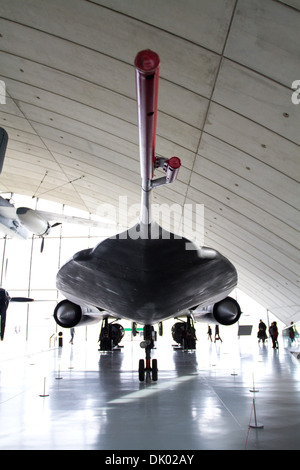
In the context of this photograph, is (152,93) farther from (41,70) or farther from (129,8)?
(41,70)

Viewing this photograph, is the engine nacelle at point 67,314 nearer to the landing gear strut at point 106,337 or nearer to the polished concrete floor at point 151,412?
the polished concrete floor at point 151,412

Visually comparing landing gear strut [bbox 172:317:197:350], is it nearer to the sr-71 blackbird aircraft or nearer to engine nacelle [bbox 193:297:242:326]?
engine nacelle [bbox 193:297:242:326]

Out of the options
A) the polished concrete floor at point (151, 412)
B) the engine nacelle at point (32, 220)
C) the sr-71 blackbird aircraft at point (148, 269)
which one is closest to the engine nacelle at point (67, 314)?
the polished concrete floor at point (151, 412)

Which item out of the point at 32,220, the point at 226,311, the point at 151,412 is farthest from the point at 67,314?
the point at 32,220

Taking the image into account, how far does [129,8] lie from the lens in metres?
6.25

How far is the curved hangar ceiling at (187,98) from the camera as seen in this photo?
232 inches

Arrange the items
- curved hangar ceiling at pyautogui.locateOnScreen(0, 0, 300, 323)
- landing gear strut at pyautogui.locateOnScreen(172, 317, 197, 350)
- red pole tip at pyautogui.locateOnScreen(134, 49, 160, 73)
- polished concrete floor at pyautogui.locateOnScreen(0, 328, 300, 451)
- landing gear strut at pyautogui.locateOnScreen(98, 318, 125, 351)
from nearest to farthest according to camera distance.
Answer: red pole tip at pyautogui.locateOnScreen(134, 49, 160, 73) → polished concrete floor at pyautogui.locateOnScreen(0, 328, 300, 451) → curved hangar ceiling at pyautogui.locateOnScreen(0, 0, 300, 323) → landing gear strut at pyautogui.locateOnScreen(98, 318, 125, 351) → landing gear strut at pyautogui.locateOnScreen(172, 317, 197, 350)

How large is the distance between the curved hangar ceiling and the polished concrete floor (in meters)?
4.63

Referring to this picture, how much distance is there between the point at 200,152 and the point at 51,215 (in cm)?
784

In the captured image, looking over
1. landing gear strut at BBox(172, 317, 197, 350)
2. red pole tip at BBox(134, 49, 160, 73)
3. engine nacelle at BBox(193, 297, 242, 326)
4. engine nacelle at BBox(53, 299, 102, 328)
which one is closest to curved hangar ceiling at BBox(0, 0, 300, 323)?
engine nacelle at BBox(193, 297, 242, 326)

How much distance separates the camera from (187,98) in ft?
25.6

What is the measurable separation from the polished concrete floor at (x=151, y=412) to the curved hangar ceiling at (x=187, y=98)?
15.2 ft

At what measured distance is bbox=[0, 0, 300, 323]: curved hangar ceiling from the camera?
232 inches
